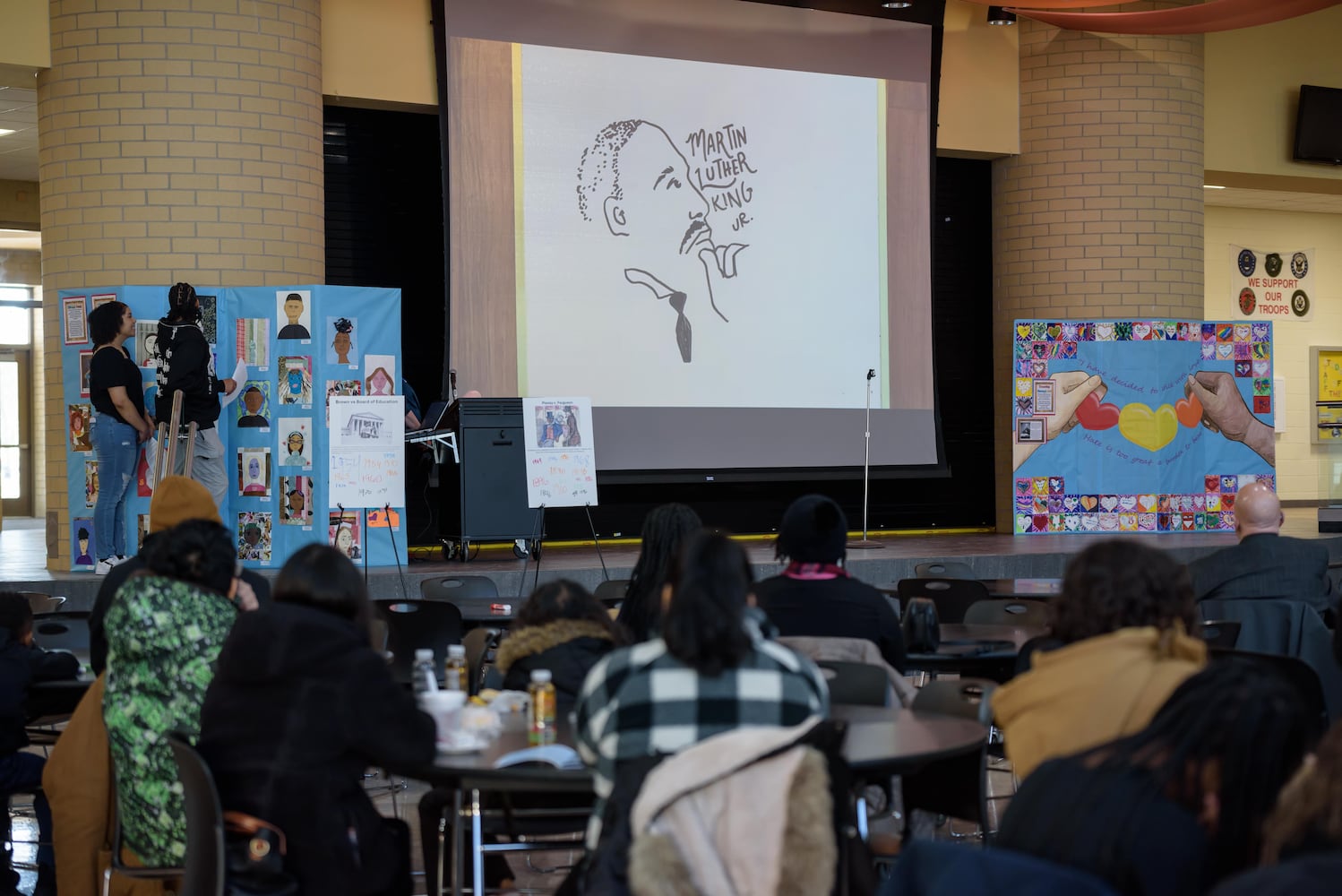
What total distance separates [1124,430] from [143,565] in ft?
28.0

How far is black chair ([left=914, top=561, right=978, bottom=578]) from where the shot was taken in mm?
6500

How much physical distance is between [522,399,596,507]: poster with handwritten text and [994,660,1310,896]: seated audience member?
218 inches

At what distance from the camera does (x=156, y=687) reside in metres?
2.98

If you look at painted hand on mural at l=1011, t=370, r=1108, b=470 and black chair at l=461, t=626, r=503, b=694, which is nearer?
black chair at l=461, t=626, r=503, b=694

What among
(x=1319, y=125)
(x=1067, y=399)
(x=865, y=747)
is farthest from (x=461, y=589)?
(x=1319, y=125)

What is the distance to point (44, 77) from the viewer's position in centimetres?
817

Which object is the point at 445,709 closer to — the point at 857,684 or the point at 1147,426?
the point at 857,684

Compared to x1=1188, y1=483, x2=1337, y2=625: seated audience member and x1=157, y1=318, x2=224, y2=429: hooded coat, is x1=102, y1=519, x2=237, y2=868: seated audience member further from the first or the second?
x1=157, y1=318, x2=224, y2=429: hooded coat

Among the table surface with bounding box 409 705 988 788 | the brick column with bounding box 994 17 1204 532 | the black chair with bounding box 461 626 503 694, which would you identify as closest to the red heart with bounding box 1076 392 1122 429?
the brick column with bounding box 994 17 1204 532

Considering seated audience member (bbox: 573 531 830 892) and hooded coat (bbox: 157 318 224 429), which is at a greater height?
hooded coat (bbox: 157 318 224 429)

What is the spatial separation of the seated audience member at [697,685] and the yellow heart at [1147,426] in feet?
28.9

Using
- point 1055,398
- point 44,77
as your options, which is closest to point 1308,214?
point 1055,398

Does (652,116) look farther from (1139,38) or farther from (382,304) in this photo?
(1139,38)

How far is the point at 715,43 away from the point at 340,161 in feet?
9.45
